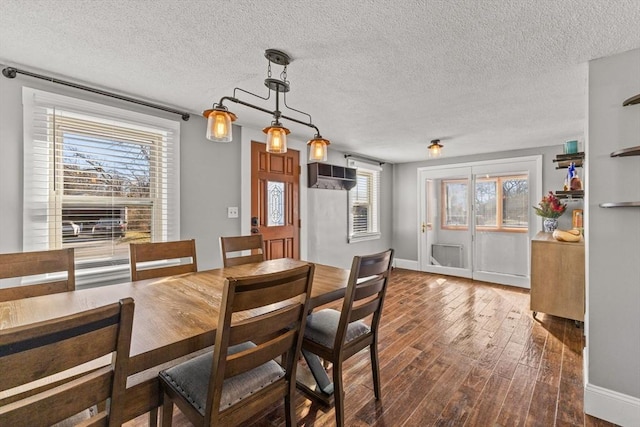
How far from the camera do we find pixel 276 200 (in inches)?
146

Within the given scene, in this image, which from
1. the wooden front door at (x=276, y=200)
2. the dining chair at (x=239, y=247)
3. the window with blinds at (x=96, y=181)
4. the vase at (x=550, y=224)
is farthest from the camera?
the vase at (x=550, y=224)

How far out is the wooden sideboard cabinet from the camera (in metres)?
2.96

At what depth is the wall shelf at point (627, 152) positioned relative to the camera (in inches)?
63.0

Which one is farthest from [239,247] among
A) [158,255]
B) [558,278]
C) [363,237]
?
[558,278]

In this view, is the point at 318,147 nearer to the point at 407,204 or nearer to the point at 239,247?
the point at 239,247

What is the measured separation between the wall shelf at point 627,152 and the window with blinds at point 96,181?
3270mm

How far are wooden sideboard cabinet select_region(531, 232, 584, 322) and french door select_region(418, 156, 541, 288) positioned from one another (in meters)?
1.56

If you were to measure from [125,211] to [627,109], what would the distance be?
3633 mm

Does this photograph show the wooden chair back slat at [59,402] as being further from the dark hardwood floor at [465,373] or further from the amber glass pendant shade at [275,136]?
the amber glass pendant shade at [275,136]

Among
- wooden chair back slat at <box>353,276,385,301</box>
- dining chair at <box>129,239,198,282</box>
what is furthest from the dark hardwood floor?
dining chair at <box>129,239,198,282</box>

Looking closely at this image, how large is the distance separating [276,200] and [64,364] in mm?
3053

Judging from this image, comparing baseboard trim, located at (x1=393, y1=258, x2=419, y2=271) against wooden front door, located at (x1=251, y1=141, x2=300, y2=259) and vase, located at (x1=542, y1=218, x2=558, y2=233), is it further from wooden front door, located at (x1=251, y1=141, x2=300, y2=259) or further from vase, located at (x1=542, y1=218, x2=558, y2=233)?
wooden front door, located at (x1=251, y1=141, x2=300, y2=259)

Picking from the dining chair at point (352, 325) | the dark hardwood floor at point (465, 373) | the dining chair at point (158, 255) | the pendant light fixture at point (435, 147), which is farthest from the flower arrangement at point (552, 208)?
the dining chair at point (158, 255)

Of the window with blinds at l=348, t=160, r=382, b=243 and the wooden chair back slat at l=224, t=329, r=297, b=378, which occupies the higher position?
the window with blinds at l=348, t=160, r=382, b=243
